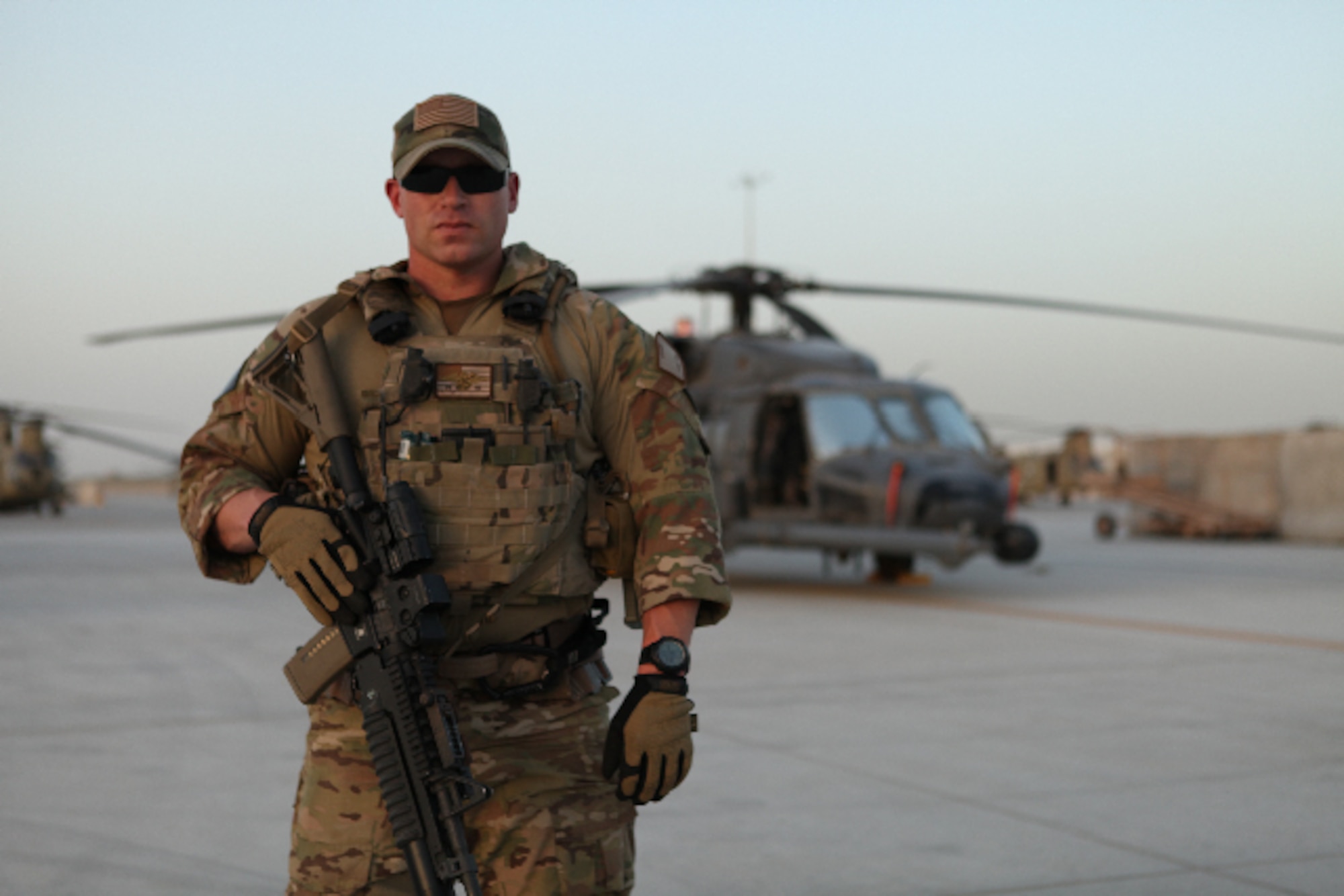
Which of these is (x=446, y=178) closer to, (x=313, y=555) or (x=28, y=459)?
(x=313, y=555)

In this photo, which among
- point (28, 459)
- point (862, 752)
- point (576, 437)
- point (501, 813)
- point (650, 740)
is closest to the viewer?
point (650, 740)

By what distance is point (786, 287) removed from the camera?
13.0 m

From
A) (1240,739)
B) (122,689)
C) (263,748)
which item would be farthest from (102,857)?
(1240,739)

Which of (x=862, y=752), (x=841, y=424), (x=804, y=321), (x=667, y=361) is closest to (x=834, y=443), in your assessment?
(x=841, y=424)

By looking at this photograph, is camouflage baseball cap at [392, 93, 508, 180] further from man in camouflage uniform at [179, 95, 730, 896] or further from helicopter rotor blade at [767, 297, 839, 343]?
helicopter rotor blade at [767, 297, 839, 343]

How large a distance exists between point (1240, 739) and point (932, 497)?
5870 millimetres

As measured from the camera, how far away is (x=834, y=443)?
12344 mm

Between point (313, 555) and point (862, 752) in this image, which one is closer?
point (313, 555)

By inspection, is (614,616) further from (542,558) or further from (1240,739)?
(542,558)

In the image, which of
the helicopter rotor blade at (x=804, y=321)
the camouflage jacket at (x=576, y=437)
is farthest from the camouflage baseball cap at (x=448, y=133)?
the helicopter rotor blade at (x=804, y=321)

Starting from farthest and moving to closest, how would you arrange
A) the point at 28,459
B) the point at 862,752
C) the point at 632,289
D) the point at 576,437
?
the point at 28,459
the point at 632,289
the point at 862,752
the point at 576,437

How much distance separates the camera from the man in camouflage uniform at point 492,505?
2.32m

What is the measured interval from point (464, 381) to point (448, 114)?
1.55 feet

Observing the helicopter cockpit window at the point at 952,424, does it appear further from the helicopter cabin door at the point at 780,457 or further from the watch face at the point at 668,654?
the watch face at the point at 668,654
